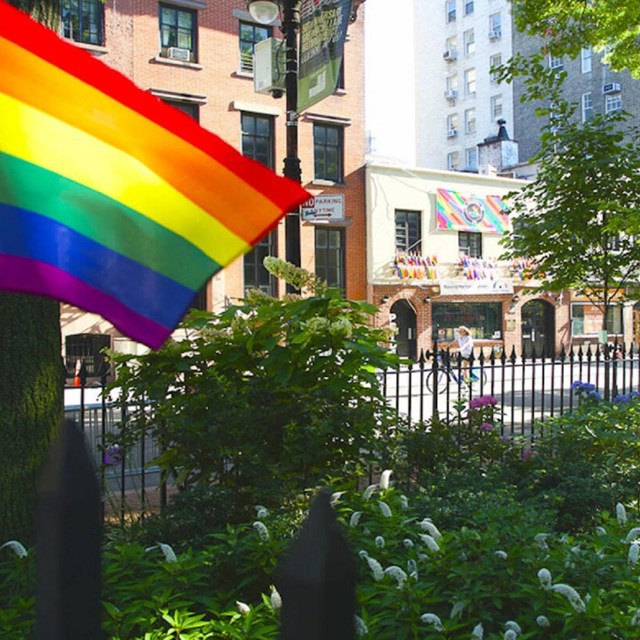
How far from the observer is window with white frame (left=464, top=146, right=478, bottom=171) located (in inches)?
2304

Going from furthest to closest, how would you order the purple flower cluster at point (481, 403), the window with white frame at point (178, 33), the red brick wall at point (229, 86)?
the window with white frame at point (178, 33) < the red brick wall at point (229, 86) < the purple flower cluster at point (481, 403)

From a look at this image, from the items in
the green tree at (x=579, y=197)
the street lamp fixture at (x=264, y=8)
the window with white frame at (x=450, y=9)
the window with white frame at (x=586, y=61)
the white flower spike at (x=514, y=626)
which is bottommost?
the white flower spike at (x=514, y=626)

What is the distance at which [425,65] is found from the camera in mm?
62969

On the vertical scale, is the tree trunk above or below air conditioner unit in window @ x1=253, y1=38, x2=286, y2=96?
below

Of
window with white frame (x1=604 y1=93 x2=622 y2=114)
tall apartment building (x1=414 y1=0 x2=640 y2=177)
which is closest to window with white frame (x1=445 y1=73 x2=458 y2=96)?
tall apartment building (x1=414 y1=0 x2=640 y2=177)

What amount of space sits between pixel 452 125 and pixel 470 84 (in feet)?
11.3

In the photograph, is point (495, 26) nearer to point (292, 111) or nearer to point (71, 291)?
point (292, 111)

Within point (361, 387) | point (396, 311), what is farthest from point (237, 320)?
point (396, 311)

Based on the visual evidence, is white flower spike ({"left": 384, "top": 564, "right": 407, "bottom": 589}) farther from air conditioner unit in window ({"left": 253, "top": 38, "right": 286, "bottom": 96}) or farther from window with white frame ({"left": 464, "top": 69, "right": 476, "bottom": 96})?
window with white frame ({"left": 464, "top": 69, "right": 476, "bottom": 96})

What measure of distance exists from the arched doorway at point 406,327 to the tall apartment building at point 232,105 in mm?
3143

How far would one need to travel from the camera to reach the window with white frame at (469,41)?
193 ft

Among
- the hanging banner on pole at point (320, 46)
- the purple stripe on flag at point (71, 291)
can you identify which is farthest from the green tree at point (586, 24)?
the purple stripe on flag at point (71, 291)

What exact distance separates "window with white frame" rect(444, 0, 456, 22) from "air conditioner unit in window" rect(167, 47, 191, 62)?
→ 39.8 metres

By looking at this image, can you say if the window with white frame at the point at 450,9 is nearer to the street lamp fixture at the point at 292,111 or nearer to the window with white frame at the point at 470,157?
the window with white frame at the point at 470,157
